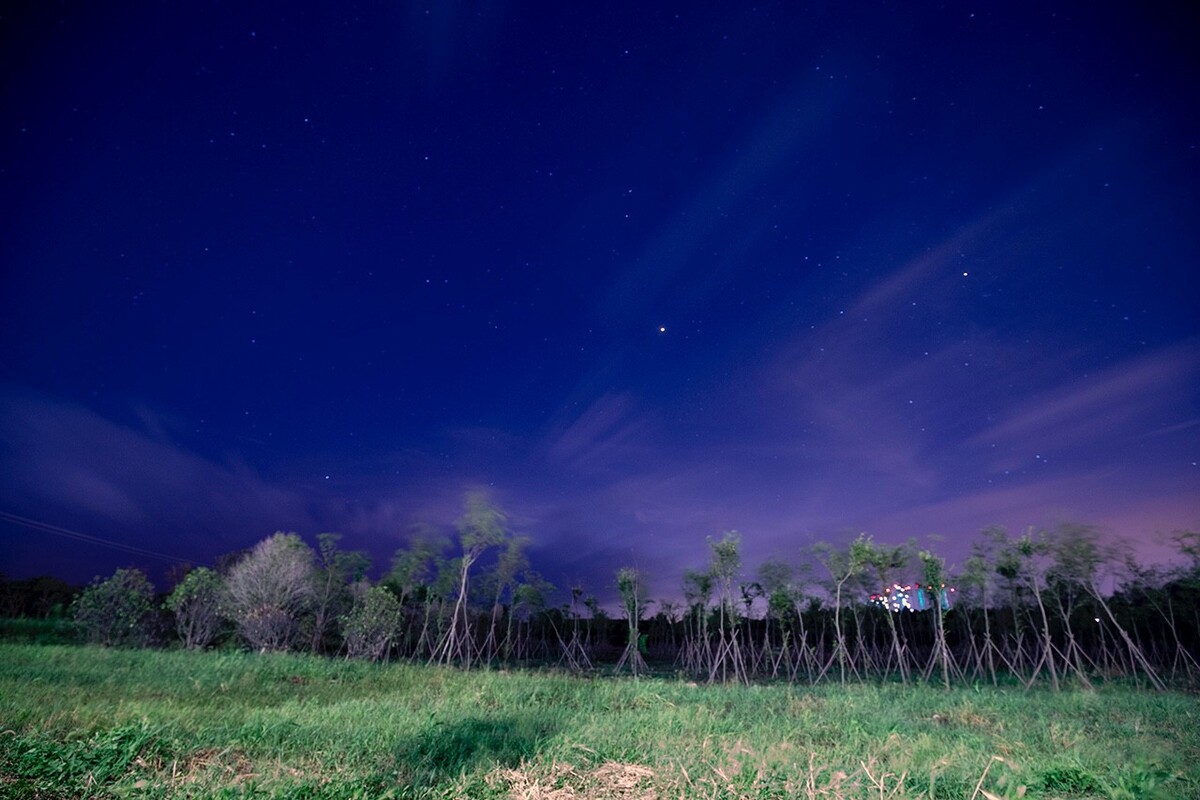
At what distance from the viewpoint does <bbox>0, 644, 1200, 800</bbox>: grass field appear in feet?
16.7

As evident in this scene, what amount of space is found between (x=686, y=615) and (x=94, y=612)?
28369mm

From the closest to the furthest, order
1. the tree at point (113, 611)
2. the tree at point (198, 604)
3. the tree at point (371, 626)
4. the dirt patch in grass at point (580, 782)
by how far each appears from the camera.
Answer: the dirt patch in grass at point (580, 782)
the tree at point (113, 611)
the tree at point (198, 604)
the tree at point (371, 626)

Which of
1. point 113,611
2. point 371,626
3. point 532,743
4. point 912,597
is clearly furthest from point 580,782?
point 912,597

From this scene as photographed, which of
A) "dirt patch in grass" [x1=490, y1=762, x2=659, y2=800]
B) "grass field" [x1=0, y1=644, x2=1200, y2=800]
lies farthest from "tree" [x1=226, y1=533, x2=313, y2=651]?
"dirt patch in grass" [x1=490, y1=762, x2=659, y2=800]

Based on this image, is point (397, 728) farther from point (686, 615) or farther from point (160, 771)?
point (686, 615)

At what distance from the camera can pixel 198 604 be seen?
21781mm

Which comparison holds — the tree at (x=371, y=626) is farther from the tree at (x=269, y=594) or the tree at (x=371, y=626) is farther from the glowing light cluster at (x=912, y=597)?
the glowing light cluster at (x=912, y=597)

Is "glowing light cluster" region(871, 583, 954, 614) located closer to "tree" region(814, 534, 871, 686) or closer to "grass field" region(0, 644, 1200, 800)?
"tree" region(814, 534, 871, 686)

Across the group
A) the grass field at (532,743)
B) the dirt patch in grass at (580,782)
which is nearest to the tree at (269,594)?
the grass field at (532,743)

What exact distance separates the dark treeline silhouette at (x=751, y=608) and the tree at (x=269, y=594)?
7 cm

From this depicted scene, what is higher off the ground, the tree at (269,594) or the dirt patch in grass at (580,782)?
the tree at (269,594)

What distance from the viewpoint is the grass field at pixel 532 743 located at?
16.7ft

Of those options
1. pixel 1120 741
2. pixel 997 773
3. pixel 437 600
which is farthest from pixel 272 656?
pixel 1120 741

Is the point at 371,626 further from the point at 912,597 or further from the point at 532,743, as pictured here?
the point at 912,597
